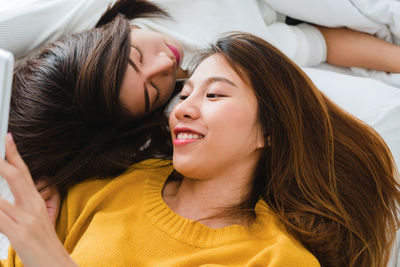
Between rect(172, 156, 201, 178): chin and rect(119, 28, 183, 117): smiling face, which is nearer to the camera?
rect(172, 156, 201, 178): chin

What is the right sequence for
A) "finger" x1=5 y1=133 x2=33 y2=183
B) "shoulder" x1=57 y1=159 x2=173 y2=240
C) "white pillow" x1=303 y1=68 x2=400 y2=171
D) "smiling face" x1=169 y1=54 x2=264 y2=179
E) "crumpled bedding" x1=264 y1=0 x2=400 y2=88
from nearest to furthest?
"finger" x1=5 y1=133 x2=33 y2=183 → "smiling face" x1=169 y1=54 x2=264 y2=179 → "shoulder" x1=57 y1=159 x2=173 y2=240 → "white pillow" x1=303 y1=68 x2=400 y2=171 → "crumpled bedding" x1=264 y1=0 x2=400 y2=88

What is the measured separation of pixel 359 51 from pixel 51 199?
4.00ft

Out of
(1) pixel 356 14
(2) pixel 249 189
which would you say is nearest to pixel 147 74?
(2) pixel 249 189

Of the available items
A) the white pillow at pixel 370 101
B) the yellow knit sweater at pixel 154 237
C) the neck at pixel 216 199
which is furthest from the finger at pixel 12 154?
the white pillow at pixel 370 101

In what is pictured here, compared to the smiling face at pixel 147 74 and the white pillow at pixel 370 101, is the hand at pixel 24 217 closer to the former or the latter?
the smiling face at pixel 147 74

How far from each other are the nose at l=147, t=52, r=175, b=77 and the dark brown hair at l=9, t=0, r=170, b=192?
75mm

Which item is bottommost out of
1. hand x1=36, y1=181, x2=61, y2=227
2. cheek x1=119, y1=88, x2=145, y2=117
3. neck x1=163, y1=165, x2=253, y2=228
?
hand x1=36, y1=181, x2=61, y2=227

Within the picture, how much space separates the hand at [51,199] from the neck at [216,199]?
0.34 meters

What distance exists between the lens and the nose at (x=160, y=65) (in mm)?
1174

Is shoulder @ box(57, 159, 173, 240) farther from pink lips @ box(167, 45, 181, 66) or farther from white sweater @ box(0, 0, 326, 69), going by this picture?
white sweater @ box(0, 0, 326, 69)

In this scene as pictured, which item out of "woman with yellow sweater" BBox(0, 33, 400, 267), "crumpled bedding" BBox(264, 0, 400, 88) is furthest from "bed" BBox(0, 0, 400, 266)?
"woman with yellow sweater" BBox(0, 33, 400, 267)

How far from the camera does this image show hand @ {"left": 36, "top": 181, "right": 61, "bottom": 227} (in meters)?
1.16

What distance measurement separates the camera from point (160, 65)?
1.18 meters

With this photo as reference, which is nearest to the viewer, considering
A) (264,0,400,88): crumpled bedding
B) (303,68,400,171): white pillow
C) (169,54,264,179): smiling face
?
(169,54,264,179): smiling face
